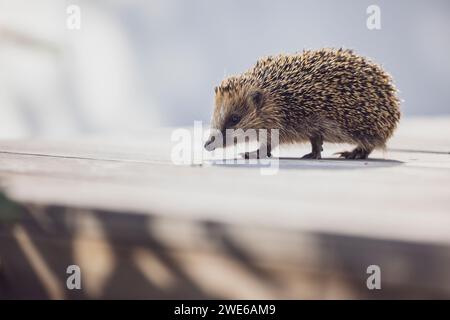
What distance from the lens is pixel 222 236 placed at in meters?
0.94


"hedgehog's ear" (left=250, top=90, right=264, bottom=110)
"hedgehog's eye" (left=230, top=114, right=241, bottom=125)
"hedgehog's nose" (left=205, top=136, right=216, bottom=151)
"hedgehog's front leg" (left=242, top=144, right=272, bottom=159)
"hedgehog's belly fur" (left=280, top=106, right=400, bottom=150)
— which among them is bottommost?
"hedgehog's front leg" (left=242, top=144, right=272, bottom=159)

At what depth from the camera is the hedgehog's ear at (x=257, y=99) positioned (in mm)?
2100

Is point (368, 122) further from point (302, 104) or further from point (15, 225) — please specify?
point (15, 225)

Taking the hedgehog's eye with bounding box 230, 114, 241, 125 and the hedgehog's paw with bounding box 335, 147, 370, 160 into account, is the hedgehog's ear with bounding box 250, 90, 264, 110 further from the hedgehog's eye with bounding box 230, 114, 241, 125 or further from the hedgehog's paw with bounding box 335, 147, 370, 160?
the hedgehog's paw with bounding box 335, 147, 370, 160

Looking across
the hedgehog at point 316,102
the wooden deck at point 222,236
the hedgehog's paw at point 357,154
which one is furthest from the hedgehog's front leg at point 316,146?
the wooden deck at point 222,236

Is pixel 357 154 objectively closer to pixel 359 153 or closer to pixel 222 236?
pixel 359 153

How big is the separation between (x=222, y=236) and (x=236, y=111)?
1185 millimetres

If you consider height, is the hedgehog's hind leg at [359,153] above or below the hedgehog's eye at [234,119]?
below

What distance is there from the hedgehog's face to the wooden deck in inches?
27.2

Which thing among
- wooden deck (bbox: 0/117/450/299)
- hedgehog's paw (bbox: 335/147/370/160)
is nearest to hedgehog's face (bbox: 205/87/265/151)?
hedgehog's paw (bbox: 335/147/370/160)

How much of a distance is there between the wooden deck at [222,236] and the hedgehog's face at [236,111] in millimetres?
690

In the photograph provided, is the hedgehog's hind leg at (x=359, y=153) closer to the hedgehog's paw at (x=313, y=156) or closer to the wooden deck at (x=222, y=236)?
the hedgehog's paw at (x=313, y=156)

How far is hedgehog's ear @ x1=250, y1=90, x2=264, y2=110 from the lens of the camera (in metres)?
2.10
